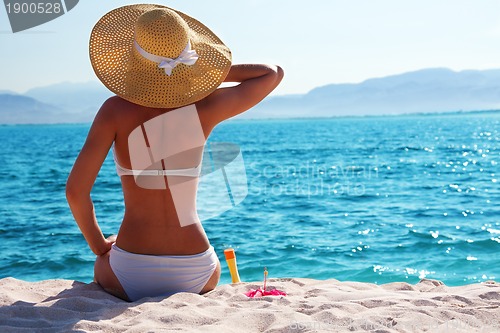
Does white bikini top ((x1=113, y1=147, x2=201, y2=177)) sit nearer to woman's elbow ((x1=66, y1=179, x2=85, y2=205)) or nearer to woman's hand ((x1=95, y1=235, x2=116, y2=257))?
woman's elbow ((x1=66, y1=179, x2=85, y2=205))

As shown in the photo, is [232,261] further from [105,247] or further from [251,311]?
[251,311]

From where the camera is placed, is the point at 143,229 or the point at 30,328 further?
the point at 143,229

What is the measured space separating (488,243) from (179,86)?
17.8ft

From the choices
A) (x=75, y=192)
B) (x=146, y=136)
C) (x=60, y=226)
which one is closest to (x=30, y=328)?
(x=75, y=192)

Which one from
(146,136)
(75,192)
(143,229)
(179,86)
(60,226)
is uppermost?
(179,86)

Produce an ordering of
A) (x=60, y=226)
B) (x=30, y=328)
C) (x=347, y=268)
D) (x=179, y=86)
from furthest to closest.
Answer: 1. (x=60, y=226)
2. (x=347, y=268)
3. (x=179, y=86)
4. (x=30, y=328)

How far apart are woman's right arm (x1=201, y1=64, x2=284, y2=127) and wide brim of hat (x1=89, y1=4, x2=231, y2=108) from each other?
0.10 m

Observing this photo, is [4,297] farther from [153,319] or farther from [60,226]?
[60,226]

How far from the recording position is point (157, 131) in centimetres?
302

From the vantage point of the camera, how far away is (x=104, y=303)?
123 inches

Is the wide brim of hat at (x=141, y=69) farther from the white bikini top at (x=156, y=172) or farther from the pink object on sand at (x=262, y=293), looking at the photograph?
the pink object on sand at (x=262, y=293)

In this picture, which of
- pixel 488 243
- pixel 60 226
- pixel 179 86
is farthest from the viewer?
pixel 60 226

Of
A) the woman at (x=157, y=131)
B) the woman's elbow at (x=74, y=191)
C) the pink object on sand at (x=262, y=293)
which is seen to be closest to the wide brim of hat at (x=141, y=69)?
the woman at (x=157, y=131)

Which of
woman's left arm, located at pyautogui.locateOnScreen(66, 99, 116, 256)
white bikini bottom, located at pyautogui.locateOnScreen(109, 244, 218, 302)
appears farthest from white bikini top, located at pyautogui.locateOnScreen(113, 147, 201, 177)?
white bikini bottom, located at pyautogui.locateOnScreen(109, 244, 218, 302)
